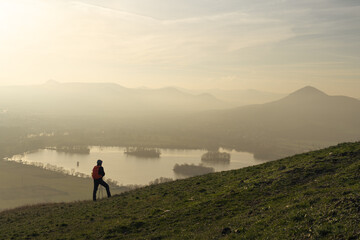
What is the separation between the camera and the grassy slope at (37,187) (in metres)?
134

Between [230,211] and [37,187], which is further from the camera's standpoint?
[37,187]

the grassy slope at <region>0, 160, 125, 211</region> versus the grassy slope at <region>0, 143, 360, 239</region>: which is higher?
the grassy slope at <region>0, 143, 360, 239</region>

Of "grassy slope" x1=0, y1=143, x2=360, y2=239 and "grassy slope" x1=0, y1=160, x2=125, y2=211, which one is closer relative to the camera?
"grassy slope" x1=0, y1=143, x2=360, y2=239

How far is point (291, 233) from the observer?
12617mm

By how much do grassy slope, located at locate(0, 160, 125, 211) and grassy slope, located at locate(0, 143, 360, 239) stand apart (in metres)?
116

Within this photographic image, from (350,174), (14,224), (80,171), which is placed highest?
(350,174)

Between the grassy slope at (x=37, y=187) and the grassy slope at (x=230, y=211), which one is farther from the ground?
the grassy slope at (x=230, y=211)

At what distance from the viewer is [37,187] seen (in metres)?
155

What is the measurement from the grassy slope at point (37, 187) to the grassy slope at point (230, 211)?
116 meters

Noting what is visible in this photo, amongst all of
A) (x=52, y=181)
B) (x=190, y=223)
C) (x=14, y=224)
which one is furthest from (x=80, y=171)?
(x=190, y=223)

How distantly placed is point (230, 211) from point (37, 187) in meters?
165

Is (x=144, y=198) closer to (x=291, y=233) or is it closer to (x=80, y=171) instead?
(x=291, y=233)

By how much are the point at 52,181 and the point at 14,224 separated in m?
157

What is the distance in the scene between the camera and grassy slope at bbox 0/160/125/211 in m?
134
